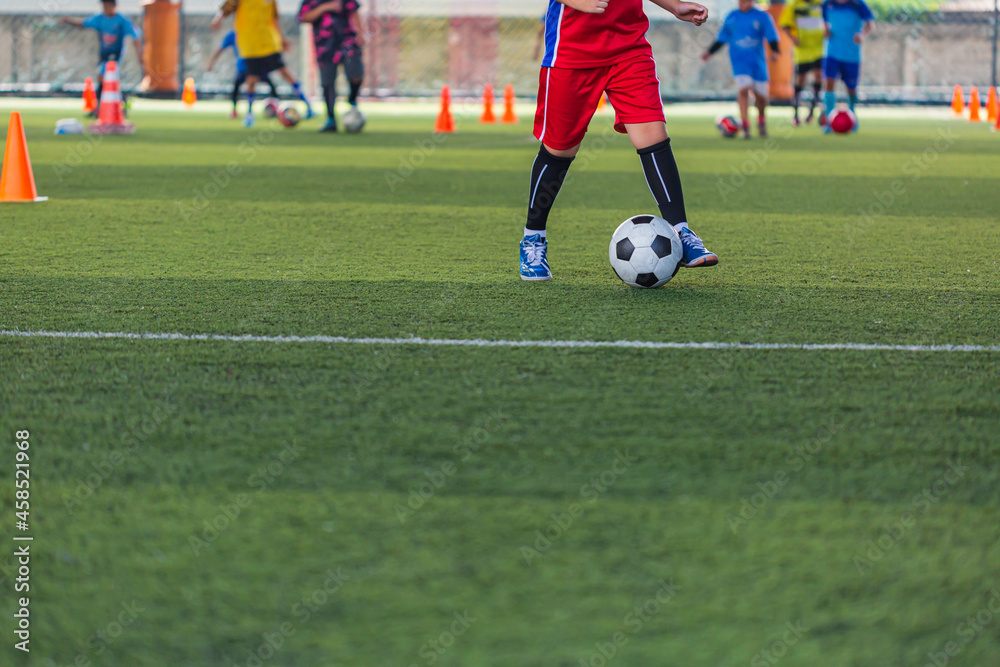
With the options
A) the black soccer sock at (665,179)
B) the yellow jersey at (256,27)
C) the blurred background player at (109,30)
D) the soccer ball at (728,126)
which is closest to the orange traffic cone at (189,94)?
the blurred background player at (109,30)

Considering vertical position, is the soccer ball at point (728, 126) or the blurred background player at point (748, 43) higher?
the blurred background player at point (748, 43)

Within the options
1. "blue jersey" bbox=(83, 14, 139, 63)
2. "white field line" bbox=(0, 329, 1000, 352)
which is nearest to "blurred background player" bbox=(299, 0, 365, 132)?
"blue jersey" bbox=(83, 14, 139, 63)

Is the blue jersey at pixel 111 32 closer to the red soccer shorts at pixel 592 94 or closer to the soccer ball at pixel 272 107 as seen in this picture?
the soccer ball at pixel 272 107

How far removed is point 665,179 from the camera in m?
4.74

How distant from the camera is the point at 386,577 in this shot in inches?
75.7

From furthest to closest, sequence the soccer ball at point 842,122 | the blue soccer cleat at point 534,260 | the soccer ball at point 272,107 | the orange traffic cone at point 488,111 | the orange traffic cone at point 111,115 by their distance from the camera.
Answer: the orange traffic cone at point 488,111
the soccer ball at point 272,107
the soccer ball at point 842,122
the orange traffic cone at point 111,115
the blue soccer cleat at point 534,260

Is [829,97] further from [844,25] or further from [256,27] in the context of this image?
[256,27]

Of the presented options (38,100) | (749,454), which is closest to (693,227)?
(749,454)

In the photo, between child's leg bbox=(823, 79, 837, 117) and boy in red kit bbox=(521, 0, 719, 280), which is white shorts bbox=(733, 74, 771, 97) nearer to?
child's leg bbox=(823, 79, 837, 117)

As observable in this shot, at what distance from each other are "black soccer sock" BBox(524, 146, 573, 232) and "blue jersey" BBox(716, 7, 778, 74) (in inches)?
376

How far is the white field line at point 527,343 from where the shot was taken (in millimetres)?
3566

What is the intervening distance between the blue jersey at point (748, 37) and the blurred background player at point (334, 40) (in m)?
4.86

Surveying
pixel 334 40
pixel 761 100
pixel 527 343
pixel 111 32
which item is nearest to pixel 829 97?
pixel 761 100

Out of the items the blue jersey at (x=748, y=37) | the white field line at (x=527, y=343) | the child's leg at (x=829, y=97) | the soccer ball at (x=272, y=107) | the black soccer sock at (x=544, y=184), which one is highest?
the blue jersey at (x=748, y=37)
